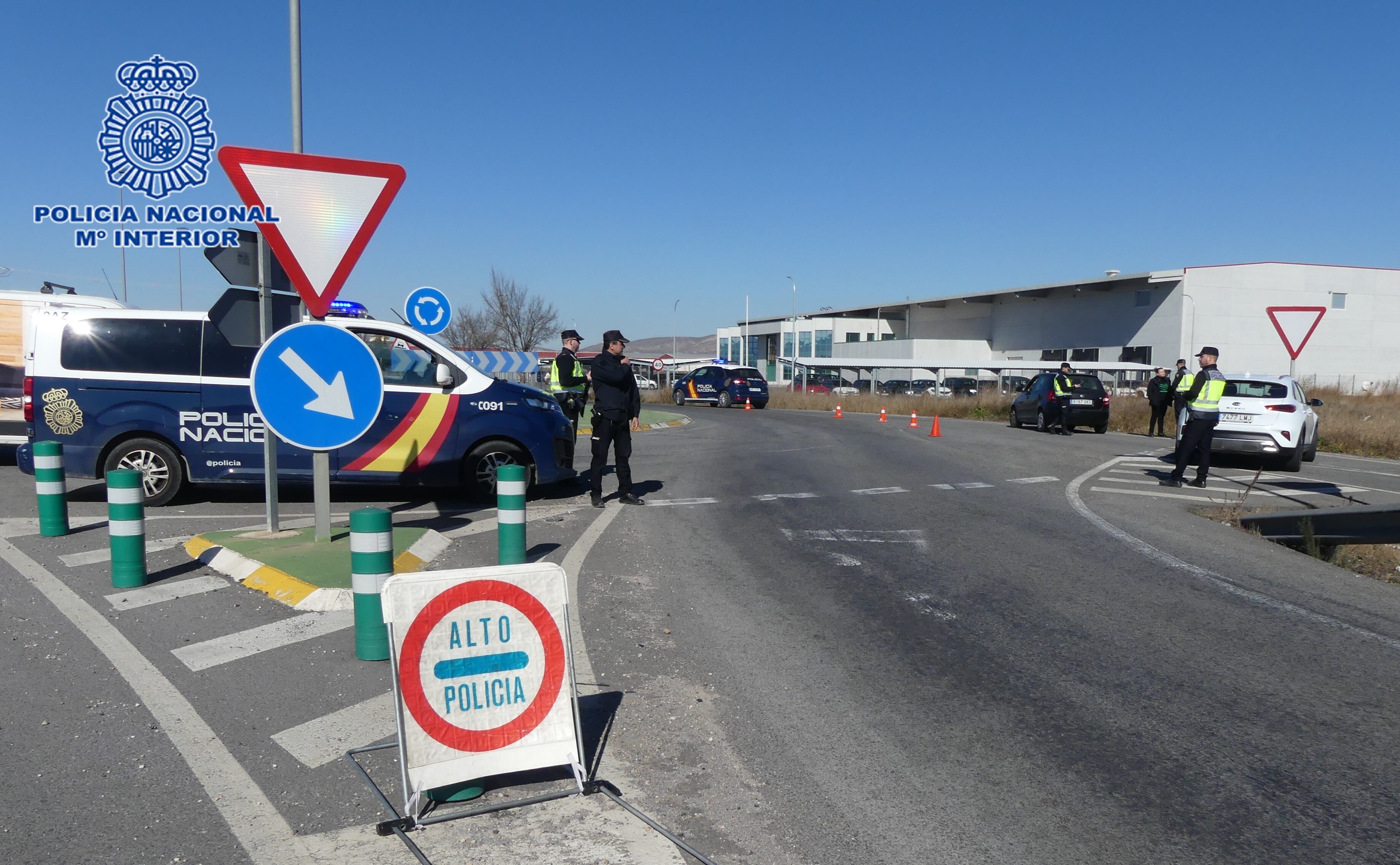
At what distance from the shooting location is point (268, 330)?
300 inches

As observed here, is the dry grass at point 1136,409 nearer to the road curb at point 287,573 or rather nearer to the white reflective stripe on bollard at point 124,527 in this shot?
the road curb at point 287,573

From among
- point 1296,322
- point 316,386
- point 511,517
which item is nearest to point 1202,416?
point 1296,322

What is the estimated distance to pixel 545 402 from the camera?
1047 centimetres

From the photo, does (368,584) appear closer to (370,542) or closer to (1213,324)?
(370,542)

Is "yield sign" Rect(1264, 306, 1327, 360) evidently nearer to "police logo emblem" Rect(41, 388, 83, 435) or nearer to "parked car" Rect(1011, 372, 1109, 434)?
"parked car" Rect(1011, 372, 1109, 434)

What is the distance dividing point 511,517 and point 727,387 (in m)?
32.3

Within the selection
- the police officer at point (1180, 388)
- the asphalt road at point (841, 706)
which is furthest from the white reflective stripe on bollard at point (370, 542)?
the police officer at point (1180, 388)

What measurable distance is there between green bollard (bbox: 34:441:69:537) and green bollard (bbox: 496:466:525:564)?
13.9 ft

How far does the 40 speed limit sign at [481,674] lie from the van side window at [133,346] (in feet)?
25.1

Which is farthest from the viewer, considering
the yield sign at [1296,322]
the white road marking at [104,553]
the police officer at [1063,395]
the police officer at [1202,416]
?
the police officer at [1063,395]

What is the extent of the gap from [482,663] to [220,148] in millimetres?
4415

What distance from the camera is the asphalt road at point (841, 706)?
10.7 feet

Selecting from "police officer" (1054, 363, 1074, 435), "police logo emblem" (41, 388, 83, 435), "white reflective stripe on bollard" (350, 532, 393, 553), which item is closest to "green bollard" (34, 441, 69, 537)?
"police logo emblem" (41, 388, 83, 435)

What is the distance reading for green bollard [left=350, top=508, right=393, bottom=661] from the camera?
500cm
